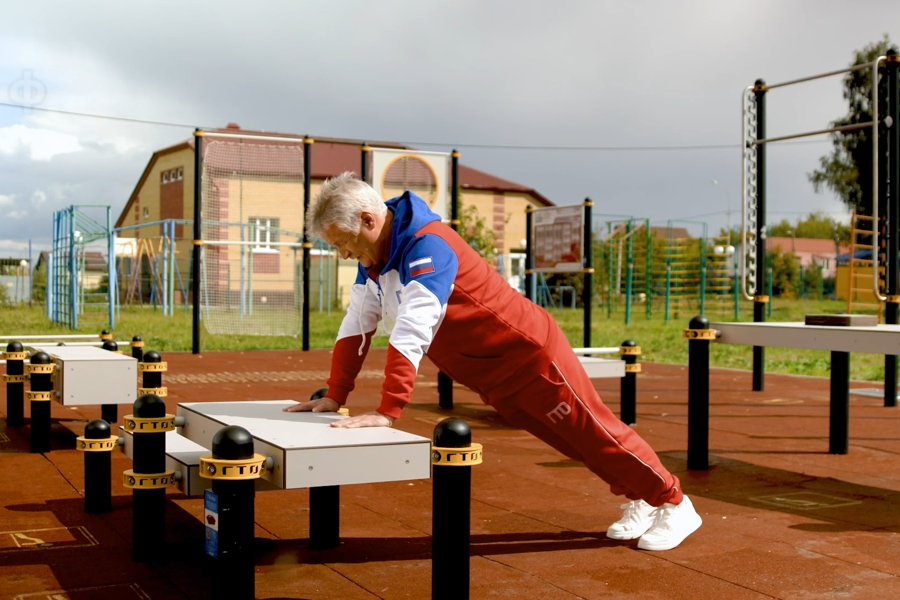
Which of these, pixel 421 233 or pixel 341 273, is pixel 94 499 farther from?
pixel 341 273

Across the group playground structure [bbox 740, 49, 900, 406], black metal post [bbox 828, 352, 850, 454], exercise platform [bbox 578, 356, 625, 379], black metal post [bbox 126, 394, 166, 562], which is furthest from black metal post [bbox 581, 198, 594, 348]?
black metal post [bbox 126, 394, 166, 562]

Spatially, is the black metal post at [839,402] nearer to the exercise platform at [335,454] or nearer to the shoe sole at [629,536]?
the shoe sole at [629,536]

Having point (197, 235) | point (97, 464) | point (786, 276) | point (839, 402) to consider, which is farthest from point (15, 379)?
point (786, 276)

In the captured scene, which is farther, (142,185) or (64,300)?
(142,185)

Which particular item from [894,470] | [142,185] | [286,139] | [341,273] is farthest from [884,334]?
[142,185]

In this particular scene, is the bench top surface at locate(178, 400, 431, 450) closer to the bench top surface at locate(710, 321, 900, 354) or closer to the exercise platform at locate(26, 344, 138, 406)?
the exercise platform at locate(26, 344, 138, 406)

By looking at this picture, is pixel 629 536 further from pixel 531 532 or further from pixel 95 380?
pixel 95 380

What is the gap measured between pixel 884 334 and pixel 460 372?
8.79 ft

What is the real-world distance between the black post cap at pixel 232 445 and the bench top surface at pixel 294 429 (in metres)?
0.10

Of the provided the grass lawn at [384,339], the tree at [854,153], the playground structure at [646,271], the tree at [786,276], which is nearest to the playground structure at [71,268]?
the grass lawn at [384,339]

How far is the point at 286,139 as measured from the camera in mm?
15156

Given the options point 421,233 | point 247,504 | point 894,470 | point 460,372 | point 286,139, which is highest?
point 286,139

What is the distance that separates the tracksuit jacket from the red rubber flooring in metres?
0.48

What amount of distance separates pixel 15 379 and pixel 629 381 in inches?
193
